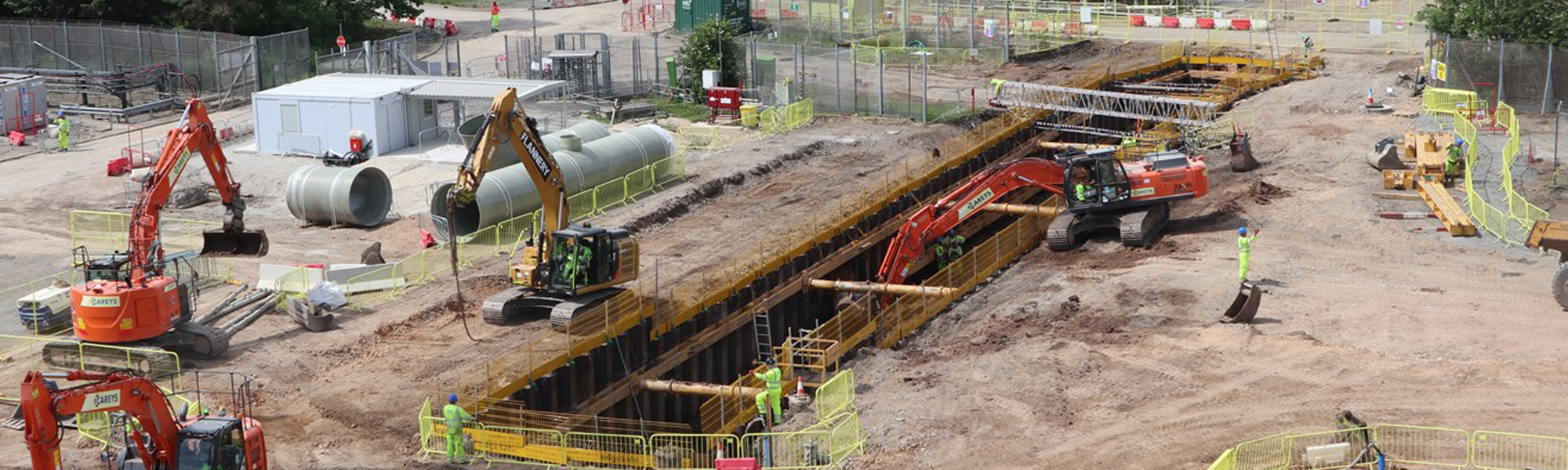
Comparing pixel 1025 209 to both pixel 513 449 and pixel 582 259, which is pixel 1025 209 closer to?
pixel 582 259

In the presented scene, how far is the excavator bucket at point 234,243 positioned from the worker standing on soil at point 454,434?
12211 millimetres

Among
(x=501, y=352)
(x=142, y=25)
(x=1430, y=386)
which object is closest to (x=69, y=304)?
(x=501, y=352)

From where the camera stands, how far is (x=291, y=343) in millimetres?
37438

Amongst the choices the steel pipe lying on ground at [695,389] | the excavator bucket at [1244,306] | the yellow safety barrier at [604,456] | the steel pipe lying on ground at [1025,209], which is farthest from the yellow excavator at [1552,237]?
the yellow safety barrier at [604,456]

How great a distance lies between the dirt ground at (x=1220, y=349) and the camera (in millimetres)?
31844

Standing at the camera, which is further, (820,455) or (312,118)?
(312,118)

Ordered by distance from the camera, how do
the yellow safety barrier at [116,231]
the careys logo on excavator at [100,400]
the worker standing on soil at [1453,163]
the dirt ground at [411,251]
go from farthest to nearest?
the worker standing on soil at [1453,163]
the yellow safety barrier at [116,231]
the dirt ground at [411,251]
the careys logo on excavator at [100,400]

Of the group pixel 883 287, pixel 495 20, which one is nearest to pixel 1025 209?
pixel 883 287

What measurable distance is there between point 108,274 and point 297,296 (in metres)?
5.53

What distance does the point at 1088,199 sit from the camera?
154 feet

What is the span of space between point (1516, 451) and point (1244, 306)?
8406 mm

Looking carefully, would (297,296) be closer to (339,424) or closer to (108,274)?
(108,274)

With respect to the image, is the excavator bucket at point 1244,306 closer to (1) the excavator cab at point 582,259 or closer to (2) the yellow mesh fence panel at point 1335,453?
(2) the yellow mesh fence panel at point 1335,453

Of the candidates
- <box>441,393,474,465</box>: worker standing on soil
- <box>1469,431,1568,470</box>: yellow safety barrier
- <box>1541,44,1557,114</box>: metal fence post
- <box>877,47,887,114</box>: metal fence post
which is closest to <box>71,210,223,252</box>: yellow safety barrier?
<box>441,393,474,465</box>: worker standing on soil
